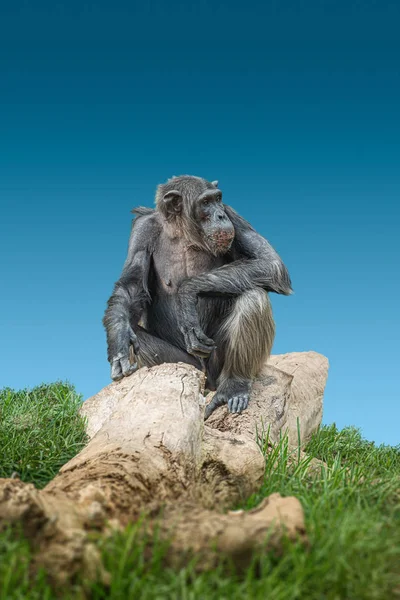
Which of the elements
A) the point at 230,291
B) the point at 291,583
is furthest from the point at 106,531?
the point at 230,291

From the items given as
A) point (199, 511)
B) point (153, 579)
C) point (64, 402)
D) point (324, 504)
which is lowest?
point (153, 579)

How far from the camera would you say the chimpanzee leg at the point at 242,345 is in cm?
636

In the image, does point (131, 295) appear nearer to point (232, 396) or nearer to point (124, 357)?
point (124, 357)

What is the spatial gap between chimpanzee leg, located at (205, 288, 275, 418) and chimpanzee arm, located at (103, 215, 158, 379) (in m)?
0.89

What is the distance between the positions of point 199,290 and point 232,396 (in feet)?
3.56

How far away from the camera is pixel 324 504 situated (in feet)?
11.4

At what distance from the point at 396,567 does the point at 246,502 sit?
1454 mm

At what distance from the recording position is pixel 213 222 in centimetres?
626

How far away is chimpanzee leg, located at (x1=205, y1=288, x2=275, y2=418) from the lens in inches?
250

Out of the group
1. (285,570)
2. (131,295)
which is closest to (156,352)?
(131,295)

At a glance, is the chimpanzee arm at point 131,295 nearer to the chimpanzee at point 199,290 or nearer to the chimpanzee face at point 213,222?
the chimpanzee at point 199,290

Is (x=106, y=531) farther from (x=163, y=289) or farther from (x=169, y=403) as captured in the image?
(x=163, y=289)

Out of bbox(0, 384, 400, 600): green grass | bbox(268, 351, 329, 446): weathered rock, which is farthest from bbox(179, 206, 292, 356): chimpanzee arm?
bbox(0, 384, 400, 600): green grass

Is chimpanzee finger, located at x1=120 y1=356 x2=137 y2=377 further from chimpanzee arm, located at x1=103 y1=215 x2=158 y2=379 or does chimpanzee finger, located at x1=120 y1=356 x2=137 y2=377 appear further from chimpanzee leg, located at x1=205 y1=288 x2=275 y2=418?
chimpanzee leg, located at x1=205 y1=288 x2=275 y2=418
